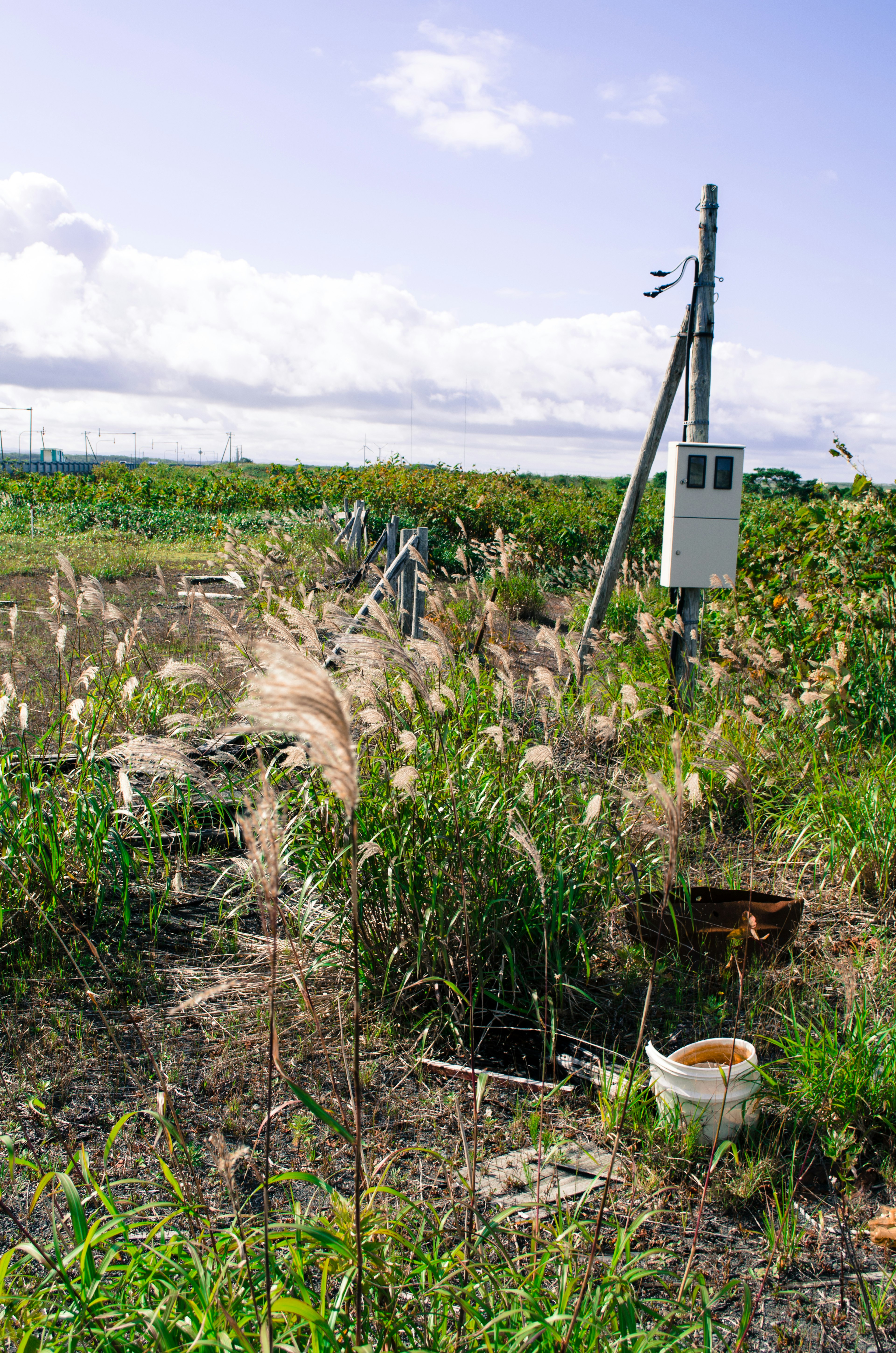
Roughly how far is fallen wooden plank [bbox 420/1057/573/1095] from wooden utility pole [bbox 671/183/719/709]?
11.3 ft

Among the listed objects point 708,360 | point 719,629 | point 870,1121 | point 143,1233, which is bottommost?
point 143,1233

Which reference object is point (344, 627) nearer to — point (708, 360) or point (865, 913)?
point (865, 913)

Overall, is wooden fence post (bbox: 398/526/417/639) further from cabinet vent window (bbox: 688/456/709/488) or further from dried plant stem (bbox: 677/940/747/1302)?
dried plant stem (bbox: 677/940/747/1302)

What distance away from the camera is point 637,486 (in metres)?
6.57

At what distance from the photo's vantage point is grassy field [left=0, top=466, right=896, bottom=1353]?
167cm

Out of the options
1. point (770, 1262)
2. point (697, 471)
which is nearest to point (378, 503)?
point (697, 471)

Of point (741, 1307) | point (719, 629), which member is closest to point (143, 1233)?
point (741, 1307)

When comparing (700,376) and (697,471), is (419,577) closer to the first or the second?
(697,471)

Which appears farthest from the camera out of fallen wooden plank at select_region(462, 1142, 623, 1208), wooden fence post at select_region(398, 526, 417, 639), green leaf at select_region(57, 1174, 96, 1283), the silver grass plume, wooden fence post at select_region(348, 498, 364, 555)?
wooden fence post at select_region(348, 498, 364, 555)

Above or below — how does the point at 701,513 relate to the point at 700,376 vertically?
below

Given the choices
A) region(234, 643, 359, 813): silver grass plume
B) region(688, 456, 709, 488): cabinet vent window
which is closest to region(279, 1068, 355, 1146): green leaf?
region(234, 643, 359, 813): silver grass plume

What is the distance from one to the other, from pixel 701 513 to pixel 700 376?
1.00 metres

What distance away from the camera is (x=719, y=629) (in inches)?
257

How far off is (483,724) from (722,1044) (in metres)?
1.85
